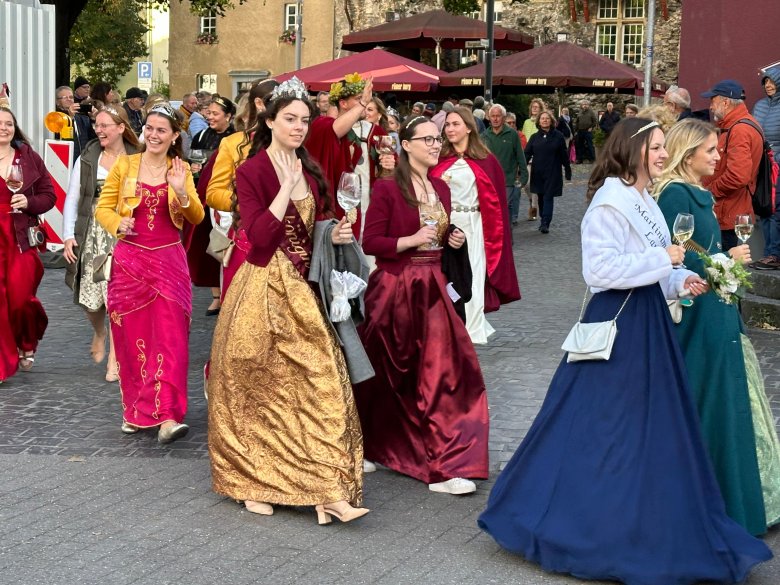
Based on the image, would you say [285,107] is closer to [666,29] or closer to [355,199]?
[355,199]

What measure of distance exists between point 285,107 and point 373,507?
189 cm

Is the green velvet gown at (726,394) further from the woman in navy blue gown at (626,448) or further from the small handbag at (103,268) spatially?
the small handbag at (103,268)

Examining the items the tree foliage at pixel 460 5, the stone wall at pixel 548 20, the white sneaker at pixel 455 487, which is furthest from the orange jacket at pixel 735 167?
the stone wall at pixel 548 20

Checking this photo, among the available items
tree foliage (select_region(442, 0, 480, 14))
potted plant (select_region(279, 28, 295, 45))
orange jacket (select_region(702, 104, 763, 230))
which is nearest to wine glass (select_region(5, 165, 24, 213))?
orange jacket (select_region(702, 104, 763, 230))

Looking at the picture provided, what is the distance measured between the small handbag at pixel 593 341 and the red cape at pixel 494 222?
5088 mm

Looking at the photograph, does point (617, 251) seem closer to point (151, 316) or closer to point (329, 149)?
point (151, 316)

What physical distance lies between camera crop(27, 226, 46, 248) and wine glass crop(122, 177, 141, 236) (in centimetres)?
199

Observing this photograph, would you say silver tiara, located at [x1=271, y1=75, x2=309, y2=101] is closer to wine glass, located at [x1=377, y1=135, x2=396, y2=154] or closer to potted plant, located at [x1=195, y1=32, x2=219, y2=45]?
wine glass, located at [x1=377, y1=135, x2=396, y2=154]

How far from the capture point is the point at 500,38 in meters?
27.5

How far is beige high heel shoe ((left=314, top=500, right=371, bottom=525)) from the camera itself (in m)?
6.00

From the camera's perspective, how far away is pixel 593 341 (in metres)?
Answer: 5.40

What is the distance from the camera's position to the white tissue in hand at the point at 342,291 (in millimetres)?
6172

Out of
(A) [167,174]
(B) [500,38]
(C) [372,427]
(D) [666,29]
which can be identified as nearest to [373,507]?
(C) [372,427]

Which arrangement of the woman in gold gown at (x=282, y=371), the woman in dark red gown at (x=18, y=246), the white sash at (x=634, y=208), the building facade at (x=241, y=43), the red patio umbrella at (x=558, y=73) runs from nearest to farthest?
the white sash at (x=634, y=208), the woman in gold gown at (x=282, y=371), the woman in dark red gown at (x=18, y=246), the red patio umbrella at (x=558, y=73), the building facade at (x=241, y=43)
